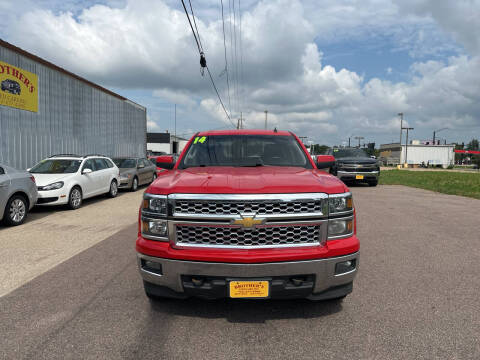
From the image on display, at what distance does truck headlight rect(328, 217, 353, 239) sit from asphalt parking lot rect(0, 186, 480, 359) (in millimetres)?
797

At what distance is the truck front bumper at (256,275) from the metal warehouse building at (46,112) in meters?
10.8

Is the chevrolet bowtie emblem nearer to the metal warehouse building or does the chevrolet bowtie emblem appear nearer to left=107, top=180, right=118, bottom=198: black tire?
left=107, top=180, right=118, bottom=198: black tire

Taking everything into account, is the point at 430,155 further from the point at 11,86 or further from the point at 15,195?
the point at 15,195

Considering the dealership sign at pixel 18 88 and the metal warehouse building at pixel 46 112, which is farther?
the metal warehouse building at pixel 46 112

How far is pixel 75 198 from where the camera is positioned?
923 centimetres

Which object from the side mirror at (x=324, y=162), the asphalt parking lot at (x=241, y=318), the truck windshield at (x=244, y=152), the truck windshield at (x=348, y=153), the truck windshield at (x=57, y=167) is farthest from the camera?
the truck windshield at (x=348, y=153)

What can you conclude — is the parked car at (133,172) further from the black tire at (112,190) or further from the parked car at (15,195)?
the parked car at (15,195)

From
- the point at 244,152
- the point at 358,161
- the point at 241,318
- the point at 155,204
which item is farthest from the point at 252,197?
the point at 358,161

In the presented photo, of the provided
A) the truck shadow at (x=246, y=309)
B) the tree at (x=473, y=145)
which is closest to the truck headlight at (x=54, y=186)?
the truck shadow at (x=246, y=309)

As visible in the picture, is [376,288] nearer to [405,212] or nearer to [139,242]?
[139,242]

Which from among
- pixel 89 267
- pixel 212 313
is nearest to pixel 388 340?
pixel 212 313

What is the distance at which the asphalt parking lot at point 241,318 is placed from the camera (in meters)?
2.55

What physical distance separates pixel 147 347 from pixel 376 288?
2.47 m

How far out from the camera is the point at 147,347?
2.58 m
